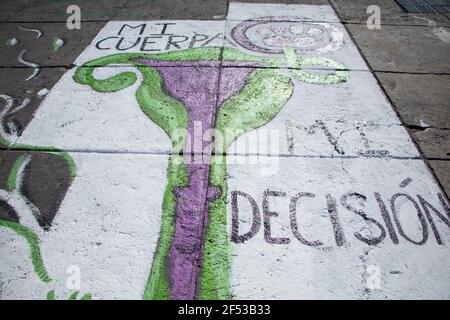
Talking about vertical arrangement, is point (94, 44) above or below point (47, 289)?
above

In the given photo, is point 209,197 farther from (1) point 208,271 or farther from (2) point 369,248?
(2) point 369,248

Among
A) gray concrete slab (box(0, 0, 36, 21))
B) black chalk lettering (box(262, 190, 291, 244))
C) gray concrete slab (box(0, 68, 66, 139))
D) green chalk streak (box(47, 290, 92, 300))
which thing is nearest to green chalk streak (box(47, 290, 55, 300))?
green chalk streak (box(47, 290, 92, 300))

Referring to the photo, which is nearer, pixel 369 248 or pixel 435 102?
pixel 369 248

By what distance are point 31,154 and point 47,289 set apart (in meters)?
1.10

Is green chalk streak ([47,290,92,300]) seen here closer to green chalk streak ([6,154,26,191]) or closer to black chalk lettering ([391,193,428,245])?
green chalk streak ([6,154,26,191])

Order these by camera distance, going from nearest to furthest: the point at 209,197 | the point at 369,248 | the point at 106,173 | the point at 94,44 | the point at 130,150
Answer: the point at 369,248
the point at 209,197
the point at 106,173
the point at 130,150
the point at 94,44

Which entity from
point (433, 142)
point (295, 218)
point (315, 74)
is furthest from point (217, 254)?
point (315, 74)

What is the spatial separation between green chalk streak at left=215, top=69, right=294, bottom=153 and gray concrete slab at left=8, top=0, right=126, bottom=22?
2459 mm

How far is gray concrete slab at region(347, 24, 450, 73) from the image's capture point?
11.0ft

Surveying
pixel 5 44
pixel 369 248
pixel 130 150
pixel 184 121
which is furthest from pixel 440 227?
pixel 5 44

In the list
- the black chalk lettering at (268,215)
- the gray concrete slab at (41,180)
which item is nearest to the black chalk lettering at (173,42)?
the gray concrete slab at (41,180)

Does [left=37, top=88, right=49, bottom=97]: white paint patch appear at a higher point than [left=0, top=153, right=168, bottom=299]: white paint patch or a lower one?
higher

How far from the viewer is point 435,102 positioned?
2.86m

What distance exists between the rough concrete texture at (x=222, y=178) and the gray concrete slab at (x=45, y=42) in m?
0.11
